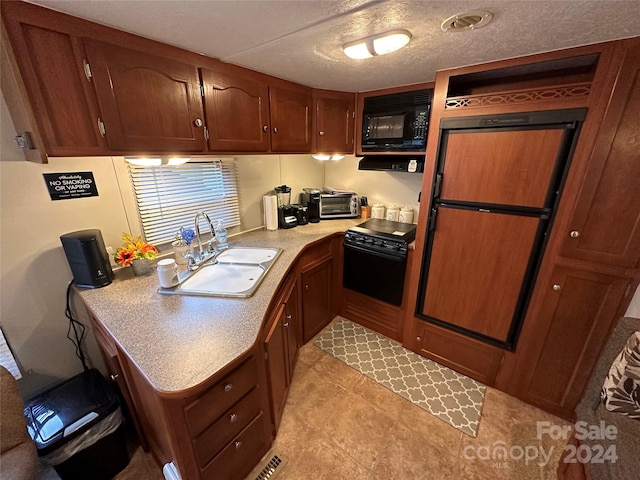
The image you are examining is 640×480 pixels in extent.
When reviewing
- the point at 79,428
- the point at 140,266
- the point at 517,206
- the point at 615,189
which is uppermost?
the point at 615,189

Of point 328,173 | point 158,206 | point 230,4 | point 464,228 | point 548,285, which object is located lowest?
point 548,285

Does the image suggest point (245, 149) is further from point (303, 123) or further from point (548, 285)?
point (548, 285)

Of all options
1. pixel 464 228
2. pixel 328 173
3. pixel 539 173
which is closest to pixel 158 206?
pixel 328 173

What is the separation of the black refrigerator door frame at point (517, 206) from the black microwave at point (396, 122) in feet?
1.11

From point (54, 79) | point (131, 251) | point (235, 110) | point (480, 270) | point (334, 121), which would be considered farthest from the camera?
point (334, 121)

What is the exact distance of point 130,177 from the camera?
1558 millimetres

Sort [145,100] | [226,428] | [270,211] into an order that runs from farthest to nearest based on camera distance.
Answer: [270,211], [145,100], [226,428]

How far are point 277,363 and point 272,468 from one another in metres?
0.54

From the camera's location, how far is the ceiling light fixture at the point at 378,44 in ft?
3.71

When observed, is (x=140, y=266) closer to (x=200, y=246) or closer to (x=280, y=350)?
(x=200, y=246)

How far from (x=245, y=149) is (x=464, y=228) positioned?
1.60 m

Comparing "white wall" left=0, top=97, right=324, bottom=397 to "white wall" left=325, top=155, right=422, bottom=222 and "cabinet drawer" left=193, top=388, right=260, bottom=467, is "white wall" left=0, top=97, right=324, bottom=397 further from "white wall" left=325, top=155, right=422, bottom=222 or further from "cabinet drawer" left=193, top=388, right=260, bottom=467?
"white wall" left=325, top=155, right=422, bottom=222

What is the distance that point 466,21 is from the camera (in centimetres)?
103

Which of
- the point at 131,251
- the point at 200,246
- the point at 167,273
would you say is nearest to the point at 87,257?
the point at 131,251
